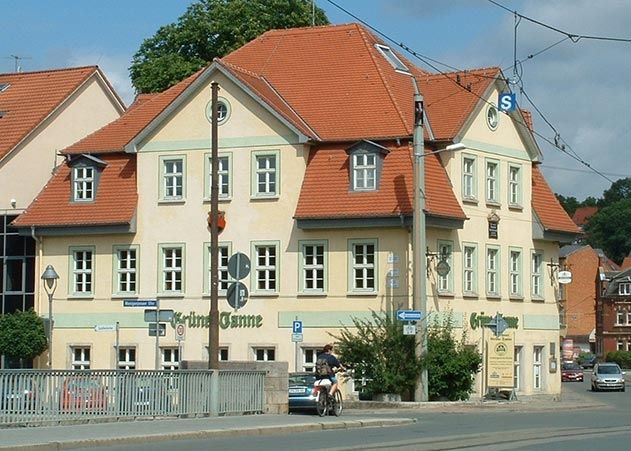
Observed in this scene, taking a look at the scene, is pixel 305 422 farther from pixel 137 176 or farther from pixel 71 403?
pixel 137 176

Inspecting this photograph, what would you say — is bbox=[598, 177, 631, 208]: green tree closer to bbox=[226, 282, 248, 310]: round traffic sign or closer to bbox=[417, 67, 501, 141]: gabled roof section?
bbox=[417, 67, 501, 141]: gabled roof section

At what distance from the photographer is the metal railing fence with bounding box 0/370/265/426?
2744cm

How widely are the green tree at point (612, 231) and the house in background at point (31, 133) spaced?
116m

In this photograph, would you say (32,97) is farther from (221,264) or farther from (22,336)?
(221,264)

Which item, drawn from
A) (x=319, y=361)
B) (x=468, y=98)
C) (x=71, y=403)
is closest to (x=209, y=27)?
(x=468, y=98)

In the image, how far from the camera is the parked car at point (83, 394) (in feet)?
92.9

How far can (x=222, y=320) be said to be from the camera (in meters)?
52.1

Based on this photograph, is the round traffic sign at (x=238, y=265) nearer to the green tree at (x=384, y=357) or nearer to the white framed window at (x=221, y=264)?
the green tree at (x=384, y=357)

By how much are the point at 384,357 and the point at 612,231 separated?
435ft

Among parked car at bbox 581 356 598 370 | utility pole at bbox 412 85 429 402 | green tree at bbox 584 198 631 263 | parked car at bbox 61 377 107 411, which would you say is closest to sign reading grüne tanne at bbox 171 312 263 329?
utility pole at bbox 412 85 429 402

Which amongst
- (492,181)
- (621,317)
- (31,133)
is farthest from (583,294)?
(31,133)

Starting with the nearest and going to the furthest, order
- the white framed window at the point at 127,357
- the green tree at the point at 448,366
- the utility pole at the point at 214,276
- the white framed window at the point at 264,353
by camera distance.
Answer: the utility pole at the point at 214,276
the green tree at the point at 448,366
the white framed window at the point at 264,353
the white framed window at the point at 127,357

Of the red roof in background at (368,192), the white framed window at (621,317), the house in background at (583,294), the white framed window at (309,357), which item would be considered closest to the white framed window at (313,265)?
the red roof in background at (368,192)

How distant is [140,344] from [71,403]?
79.0ft
